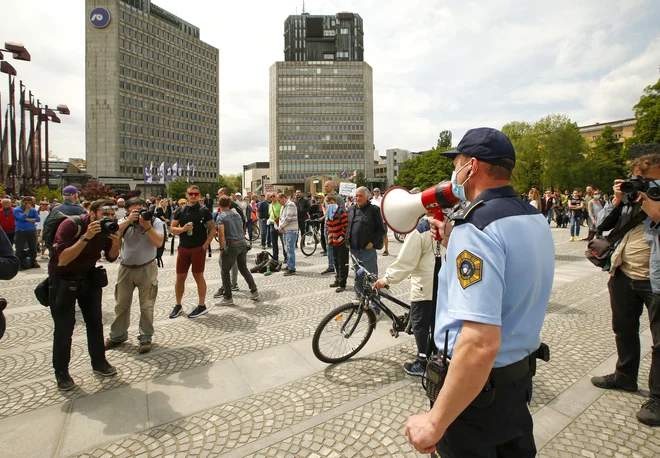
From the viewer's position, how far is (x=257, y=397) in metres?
3.60

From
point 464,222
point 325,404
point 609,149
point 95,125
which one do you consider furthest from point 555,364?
point 95,125

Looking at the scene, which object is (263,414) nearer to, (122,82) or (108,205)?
(108,205)

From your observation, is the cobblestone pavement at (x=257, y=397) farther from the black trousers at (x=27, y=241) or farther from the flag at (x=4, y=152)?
the flag at (x=4, y=152)

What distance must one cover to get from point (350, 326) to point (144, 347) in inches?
106

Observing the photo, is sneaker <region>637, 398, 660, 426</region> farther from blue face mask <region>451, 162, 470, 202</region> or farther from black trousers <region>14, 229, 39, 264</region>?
black trousers <region>14, 229, 39, 264</region>

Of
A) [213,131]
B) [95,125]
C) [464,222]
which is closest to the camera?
[464,222]

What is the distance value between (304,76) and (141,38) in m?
44.3

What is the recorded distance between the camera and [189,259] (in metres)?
6.23

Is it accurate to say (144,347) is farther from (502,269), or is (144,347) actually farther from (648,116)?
(648,116)

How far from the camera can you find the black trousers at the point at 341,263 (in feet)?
25.9

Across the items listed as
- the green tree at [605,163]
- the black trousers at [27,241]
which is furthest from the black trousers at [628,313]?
the green tree at [605,163]

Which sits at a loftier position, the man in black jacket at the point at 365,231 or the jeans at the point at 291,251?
the man in black jacket at the point at 365,231

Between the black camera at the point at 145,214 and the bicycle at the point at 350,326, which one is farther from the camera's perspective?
the black camera at the point at 145,214

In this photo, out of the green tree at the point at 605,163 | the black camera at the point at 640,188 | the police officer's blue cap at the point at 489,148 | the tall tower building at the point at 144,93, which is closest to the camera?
the police officer's blue cap at the point at 489,148
